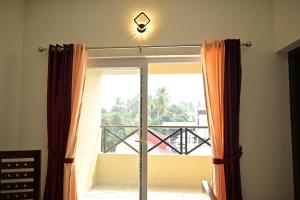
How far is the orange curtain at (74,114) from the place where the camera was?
109 inches

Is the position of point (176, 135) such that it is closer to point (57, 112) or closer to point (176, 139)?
point (176, 139)

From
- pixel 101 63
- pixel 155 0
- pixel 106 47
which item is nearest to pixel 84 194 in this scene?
pixel 101 63

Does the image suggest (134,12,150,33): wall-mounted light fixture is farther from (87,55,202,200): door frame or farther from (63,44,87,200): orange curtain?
(63,44,87,200): orange curtain

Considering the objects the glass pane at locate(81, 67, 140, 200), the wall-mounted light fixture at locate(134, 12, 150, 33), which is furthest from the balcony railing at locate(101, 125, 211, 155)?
the wall-mounted light fixture at locate(134, 12, 150, 33)

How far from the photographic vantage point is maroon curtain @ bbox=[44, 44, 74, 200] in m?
2.80

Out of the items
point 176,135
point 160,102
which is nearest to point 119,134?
point 160,102

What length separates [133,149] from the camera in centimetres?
306

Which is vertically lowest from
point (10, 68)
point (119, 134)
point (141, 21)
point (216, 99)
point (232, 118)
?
point (119, 134)

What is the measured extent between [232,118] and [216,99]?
262 mm

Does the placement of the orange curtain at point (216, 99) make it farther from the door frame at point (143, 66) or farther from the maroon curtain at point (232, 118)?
Answer: the door frame at point (143, 66)

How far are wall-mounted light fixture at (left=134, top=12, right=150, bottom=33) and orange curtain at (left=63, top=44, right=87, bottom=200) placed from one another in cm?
69

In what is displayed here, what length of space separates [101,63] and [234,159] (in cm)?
189

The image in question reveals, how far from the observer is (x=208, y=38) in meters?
2.87

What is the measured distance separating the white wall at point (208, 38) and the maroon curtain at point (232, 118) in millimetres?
138
